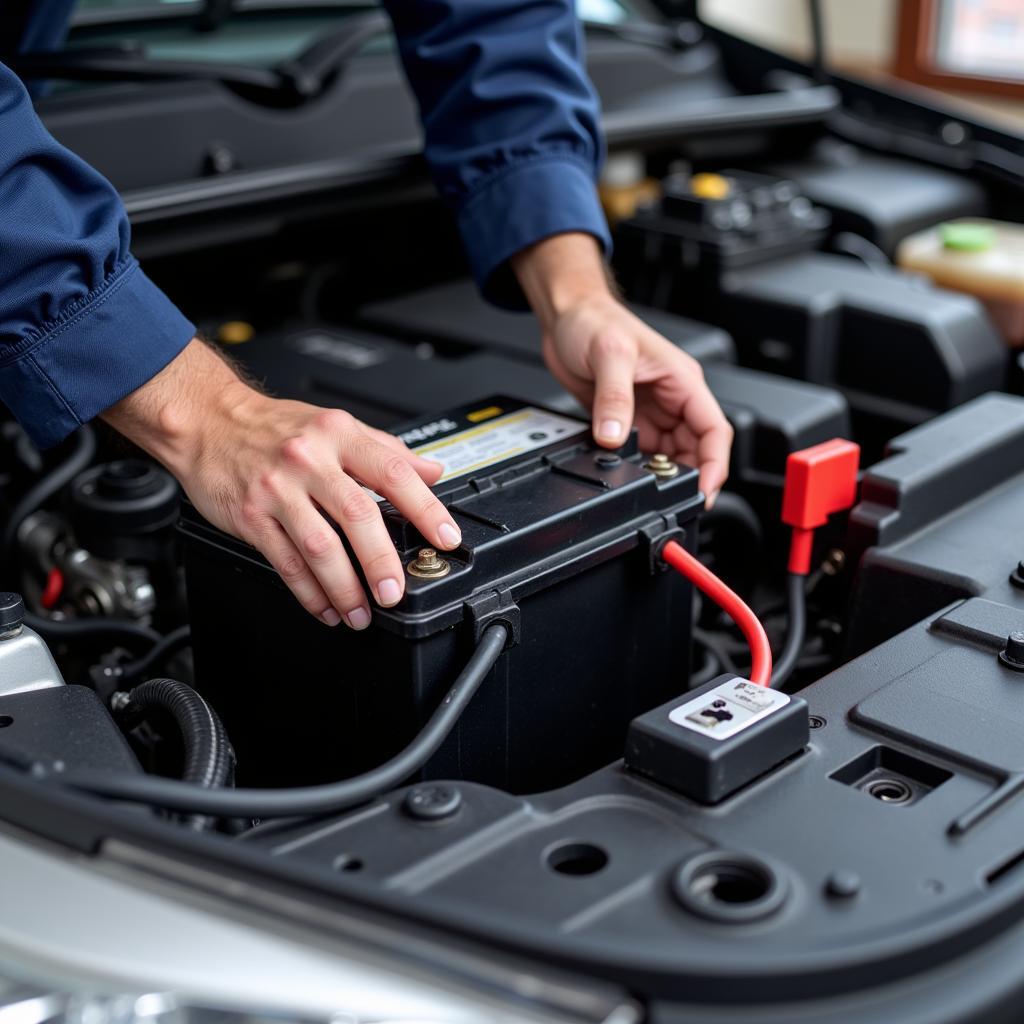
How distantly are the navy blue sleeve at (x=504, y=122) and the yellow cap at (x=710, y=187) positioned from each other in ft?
0.84

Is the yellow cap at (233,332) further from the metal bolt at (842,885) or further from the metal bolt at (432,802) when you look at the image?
the metal bolt at (842,885)

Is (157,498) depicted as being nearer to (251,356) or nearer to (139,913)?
(251,356)

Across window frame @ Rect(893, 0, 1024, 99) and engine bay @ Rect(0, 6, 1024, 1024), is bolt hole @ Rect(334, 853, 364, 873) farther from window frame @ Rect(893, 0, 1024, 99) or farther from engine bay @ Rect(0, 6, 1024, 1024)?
window frame @ Rect(893, 0, 1024, 99)

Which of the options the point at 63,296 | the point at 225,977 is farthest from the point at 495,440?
the point at 225,977

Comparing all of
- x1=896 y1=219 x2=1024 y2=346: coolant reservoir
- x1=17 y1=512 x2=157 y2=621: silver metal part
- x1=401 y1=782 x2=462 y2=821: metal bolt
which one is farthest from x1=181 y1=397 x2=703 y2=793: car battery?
x1=896 y1=219 x2=1024 y2=346: coolant reservoir

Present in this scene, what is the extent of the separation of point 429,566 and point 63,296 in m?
0.33

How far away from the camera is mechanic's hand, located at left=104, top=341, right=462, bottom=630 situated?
0.86 metres

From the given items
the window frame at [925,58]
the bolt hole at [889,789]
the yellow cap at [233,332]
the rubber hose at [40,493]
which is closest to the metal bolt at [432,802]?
the bolt hole at [889,789]

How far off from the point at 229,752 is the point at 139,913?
210 mm

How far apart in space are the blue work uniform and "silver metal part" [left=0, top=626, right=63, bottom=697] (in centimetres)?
16

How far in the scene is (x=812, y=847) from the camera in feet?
2.40

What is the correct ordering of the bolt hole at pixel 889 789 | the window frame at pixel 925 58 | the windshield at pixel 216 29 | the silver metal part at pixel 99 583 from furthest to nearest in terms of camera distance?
the window frame at pixel 925 58 < the windshield at pixel 216 29 < the silver metal part at pixel 99 583 < the bolt hole at pixel 889 789

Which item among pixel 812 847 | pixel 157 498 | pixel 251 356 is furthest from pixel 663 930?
pixel 251 356

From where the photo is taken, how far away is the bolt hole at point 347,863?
71 centimetres
